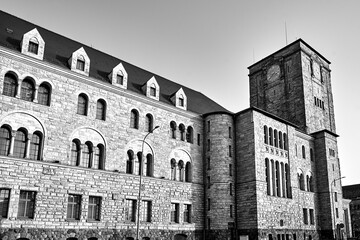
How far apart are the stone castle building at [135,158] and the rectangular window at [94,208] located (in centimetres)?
8

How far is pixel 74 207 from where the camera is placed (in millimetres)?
26391

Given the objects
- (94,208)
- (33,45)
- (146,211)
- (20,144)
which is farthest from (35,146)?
(146,211)

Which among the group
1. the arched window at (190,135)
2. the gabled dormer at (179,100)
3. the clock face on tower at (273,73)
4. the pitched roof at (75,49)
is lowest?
the arched window at (190,135)

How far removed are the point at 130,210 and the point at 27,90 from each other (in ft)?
42.3

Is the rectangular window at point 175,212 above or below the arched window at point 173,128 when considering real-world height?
below

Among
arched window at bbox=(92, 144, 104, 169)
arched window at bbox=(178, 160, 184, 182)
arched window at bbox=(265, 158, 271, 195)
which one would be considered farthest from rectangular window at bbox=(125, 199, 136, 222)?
arched window at bbox=(265, 158, 271, 195)

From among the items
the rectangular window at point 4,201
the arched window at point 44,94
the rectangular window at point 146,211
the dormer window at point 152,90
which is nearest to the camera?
the rectangular window at point 4,201

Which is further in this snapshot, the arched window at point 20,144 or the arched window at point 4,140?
the arched window at point 20,144

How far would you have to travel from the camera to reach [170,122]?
35469 mm

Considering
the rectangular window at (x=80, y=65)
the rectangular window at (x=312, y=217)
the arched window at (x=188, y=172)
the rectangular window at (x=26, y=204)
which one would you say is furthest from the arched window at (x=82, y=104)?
the rectangular window at (x=312, y=217)

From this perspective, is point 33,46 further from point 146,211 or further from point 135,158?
point 146,211

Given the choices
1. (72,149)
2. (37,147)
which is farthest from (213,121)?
(37,147)

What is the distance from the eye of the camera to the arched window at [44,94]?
26523mm

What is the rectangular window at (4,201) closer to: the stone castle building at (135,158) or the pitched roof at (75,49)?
the stone castle building at (135,158)
